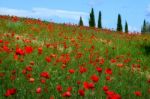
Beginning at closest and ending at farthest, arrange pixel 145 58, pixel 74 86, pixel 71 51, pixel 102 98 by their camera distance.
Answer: pixel 102 98 → pixel 74 86 → pixel 71 51 → pixel 145 58

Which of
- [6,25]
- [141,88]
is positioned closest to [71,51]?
[141,88]

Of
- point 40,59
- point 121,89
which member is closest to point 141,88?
point 121,89

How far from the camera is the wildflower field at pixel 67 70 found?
969 centimetres

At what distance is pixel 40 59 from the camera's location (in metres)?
14.3

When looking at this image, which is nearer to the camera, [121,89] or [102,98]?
[102,98]

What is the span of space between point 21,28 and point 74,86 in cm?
1254

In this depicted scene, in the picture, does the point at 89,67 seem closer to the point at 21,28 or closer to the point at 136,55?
the point at 136,55

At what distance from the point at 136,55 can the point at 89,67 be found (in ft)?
21.7

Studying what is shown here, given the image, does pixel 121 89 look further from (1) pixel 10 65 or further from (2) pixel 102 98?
(1) pixel 10 65

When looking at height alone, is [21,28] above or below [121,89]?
above

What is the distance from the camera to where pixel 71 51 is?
17328 millimetres

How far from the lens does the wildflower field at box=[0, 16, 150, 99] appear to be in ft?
31.8

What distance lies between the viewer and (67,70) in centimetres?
1304

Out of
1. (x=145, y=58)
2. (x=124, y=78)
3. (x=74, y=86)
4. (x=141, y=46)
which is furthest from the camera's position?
(x=141, y=46)
